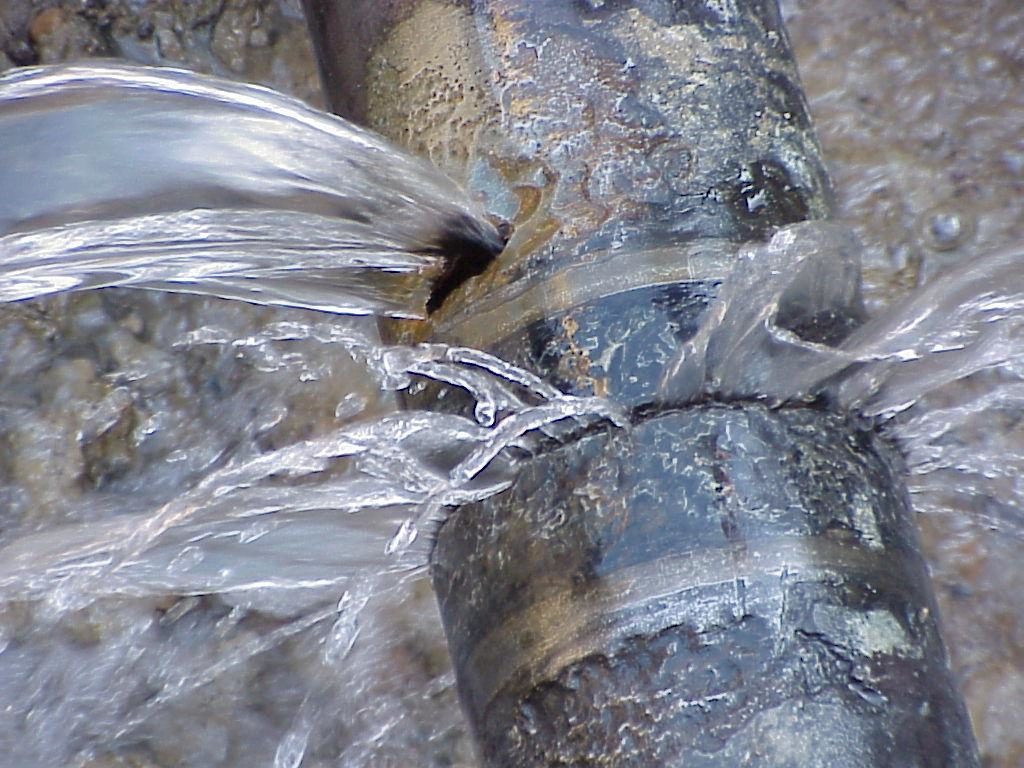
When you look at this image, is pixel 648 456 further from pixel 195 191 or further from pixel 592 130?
pixel 195 191

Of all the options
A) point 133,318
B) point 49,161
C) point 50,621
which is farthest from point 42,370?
point 49,161

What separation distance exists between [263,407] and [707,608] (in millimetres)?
971

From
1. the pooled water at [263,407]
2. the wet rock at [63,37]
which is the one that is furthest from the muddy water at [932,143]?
the wet rock at [63,37]

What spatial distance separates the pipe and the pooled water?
0.12ft

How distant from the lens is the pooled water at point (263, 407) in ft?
3.54

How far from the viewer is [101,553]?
1.33 meters

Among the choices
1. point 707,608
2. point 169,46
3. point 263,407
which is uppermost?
point 169,46

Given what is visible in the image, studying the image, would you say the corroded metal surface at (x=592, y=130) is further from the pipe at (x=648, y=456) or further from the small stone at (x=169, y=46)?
the small stone at (x=169, y=46)

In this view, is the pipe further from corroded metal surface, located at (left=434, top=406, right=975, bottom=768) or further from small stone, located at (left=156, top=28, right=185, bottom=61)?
small stone, located at (left=156, top=28, right=185, bottom=61)

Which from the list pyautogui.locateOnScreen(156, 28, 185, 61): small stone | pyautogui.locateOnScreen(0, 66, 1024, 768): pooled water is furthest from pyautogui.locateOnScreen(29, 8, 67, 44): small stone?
pyautogui.locateOnScreen(0, 66, 1024, 768): pooled water

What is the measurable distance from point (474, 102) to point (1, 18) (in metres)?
1.06

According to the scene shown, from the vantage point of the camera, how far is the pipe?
96 cm

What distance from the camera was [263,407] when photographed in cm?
181

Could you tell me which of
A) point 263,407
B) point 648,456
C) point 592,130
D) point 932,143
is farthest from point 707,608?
point 932,143
